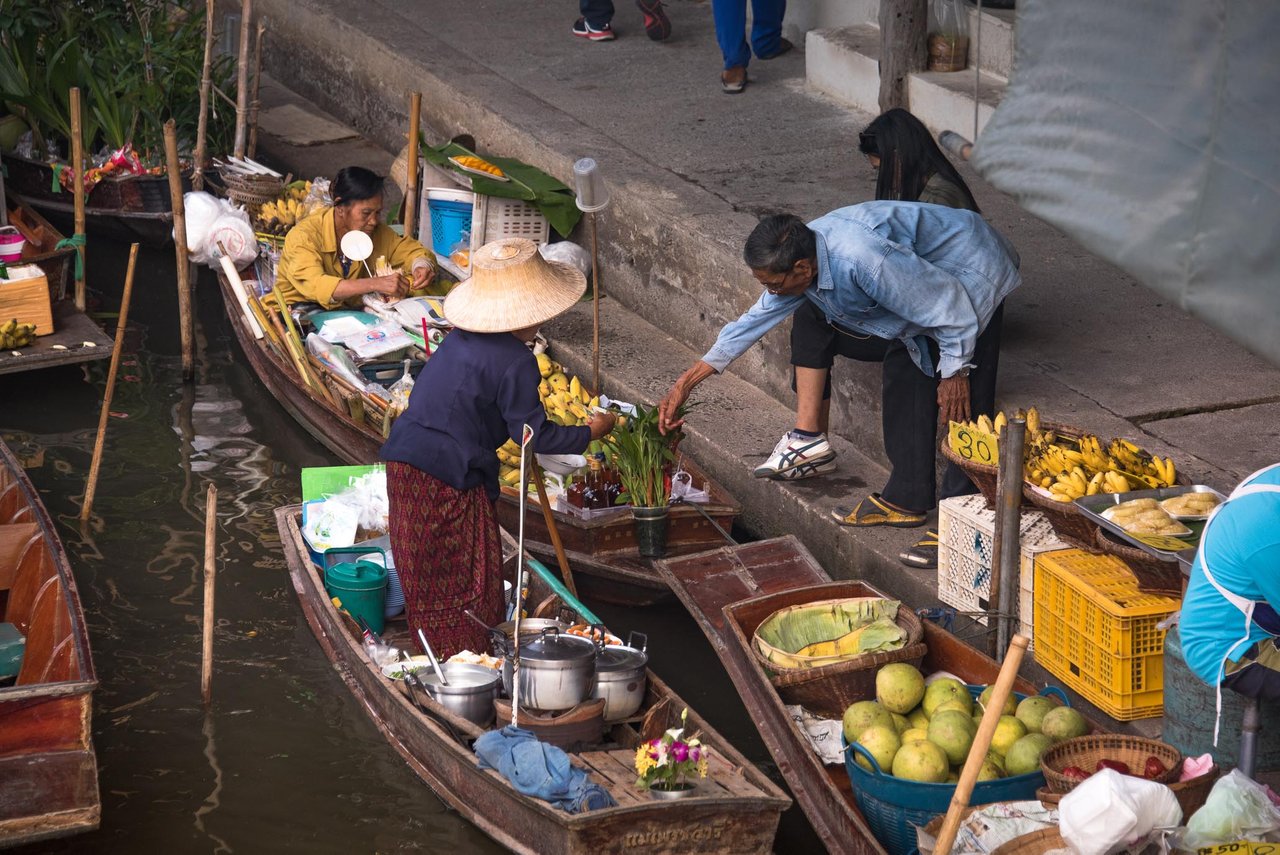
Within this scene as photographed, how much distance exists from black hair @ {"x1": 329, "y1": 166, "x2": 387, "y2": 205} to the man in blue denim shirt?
8.23ft

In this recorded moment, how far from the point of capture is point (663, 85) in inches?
419

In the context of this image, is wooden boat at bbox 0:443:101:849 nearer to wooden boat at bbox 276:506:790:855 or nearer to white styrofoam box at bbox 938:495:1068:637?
wooden boat at bbox 276:506:790:855

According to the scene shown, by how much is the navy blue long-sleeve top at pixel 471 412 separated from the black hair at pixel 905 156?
1822 mm

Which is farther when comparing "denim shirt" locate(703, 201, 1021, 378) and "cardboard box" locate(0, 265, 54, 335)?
"cardboard box" locate(0, 265, 54, 335)

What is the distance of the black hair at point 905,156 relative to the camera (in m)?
6.33

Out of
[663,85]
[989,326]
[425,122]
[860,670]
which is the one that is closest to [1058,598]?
[860,670]

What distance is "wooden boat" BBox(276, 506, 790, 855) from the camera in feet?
14.7

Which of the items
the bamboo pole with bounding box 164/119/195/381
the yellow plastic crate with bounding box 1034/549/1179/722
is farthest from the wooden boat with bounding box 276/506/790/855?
the bamboo pole with bounding box 164/119/195/381

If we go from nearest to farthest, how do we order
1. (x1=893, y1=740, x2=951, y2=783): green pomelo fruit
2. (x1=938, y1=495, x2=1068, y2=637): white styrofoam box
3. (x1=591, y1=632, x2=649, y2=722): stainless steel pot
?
(x1=893, y1=740, x2=951, y2=783): green pomelo fruit → (x1=591, y1=632, x2=649, y2=722): stainless steel pot → (x1=938, y1=495, x2=1068, y2=637): white styrofoam box

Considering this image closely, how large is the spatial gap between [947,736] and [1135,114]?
2182mm

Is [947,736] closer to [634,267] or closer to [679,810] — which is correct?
[679,810]

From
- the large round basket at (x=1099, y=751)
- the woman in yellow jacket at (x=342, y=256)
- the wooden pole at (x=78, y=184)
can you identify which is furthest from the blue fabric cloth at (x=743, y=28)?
the large round basket at (x=1099, y=751)

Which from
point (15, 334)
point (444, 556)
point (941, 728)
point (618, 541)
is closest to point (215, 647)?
point (444, 556)

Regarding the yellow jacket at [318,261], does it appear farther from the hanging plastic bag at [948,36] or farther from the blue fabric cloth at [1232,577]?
the blue fabric cloth at [1232,577]
